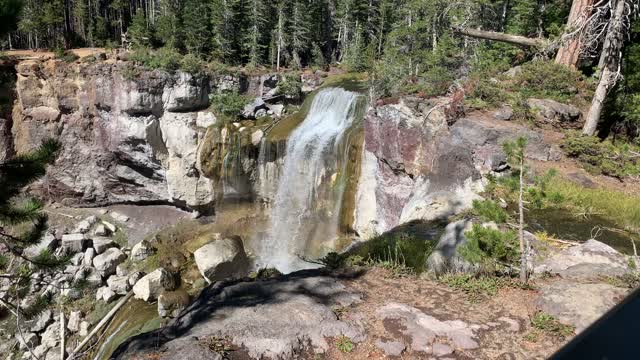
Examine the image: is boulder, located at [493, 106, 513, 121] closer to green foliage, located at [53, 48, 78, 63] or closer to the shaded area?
the shaded area

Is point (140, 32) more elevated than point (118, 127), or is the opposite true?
point (140, 32)

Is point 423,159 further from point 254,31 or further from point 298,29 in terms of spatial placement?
point 298,29

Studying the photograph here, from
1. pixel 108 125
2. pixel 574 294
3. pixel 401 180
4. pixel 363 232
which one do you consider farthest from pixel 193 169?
pixel 574 294

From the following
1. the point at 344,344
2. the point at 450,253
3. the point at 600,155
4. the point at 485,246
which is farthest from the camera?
the point at 600,155

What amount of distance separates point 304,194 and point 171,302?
22.5 ft

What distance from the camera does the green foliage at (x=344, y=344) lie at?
14.2 feet

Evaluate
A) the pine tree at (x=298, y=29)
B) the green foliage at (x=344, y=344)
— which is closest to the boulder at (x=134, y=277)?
the green foliage at (x=344, y=344)

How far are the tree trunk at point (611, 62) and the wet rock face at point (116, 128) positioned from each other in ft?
58.7

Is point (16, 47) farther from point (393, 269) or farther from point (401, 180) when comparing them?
point (393, 269)

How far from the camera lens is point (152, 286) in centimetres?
1532

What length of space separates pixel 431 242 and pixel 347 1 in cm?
3445

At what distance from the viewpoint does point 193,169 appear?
75.6 feet

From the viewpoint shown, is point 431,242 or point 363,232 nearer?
point 431,242

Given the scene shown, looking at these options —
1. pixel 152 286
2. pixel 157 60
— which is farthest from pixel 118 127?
pixel 152 286
